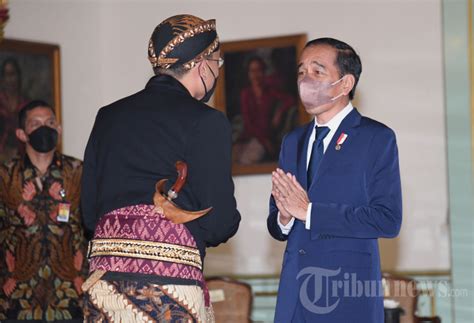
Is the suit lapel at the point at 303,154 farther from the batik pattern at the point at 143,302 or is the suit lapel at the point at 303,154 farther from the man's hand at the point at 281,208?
the batik pattern at the point at 143,302

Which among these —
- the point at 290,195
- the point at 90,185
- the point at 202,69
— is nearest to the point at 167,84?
the point at 202,69

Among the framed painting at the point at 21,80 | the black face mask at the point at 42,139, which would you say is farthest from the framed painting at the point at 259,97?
the black face mask at the point at 42,139

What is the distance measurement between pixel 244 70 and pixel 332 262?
5.43m

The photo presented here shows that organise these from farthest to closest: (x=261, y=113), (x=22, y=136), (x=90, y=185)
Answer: (x=261, y=113), (x=22, y=136), (x=90, y=185)

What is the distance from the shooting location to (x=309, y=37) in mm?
8844

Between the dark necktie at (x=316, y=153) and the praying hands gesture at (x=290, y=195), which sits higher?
the dark necktie at (x=316, y=153)

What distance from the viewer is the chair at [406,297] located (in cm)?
679

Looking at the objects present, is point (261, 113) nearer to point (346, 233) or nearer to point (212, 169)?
point (346, 233)

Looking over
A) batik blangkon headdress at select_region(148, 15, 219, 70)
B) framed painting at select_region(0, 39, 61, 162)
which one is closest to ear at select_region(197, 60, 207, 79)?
batik blangkon headdress at select_region(148, 15, 219, 70)

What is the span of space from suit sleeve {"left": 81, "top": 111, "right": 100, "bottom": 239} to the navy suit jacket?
86 cm

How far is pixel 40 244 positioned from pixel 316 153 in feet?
9.07

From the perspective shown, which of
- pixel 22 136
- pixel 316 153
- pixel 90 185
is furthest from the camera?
pixel 22 136

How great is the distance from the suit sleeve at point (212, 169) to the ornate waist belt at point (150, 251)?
0.43 feet

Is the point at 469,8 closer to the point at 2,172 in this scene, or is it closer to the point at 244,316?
the point at 244,316
